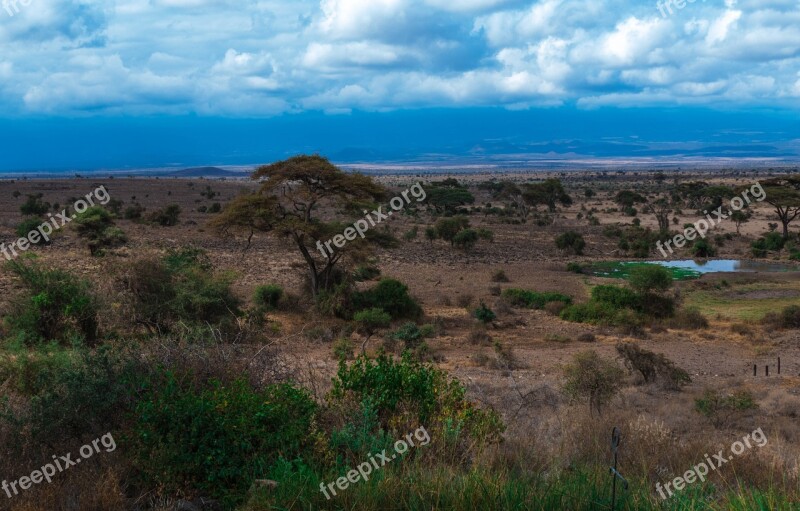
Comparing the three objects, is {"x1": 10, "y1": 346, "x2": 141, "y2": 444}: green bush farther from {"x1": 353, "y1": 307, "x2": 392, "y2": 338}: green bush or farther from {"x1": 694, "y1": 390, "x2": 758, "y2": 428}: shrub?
{"x1": 353, "y1": 307, "x2": 392, "y2": 338}: green bush

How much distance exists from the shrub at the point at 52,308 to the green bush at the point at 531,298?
14394 millimetres

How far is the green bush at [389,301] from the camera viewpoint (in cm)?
2166

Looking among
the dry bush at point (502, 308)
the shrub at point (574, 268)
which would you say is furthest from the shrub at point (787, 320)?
the shrub at point (574, 268)

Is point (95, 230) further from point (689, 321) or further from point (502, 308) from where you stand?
point (689, 321)

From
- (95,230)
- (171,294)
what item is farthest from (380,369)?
(95,230)

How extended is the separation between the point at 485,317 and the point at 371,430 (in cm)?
1549

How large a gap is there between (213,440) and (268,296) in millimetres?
17288

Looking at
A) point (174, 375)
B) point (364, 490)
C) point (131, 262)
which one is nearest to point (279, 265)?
point (131, 262)

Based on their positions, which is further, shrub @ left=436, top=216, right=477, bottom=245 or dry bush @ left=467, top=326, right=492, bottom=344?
shrub @ left=436, top=216, right=477, bottom=245

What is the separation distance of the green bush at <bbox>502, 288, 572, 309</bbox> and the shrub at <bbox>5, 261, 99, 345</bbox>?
14394 millimetres

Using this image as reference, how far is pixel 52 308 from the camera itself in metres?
14.9

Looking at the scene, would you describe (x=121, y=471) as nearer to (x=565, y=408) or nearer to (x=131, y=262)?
(x=565, y=408)

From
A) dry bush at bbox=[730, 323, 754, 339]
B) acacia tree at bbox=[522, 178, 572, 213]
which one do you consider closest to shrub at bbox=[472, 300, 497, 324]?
dry bush at bbox=[730, 323, 754, 339]

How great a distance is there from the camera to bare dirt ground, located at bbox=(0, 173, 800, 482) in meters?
11.5
